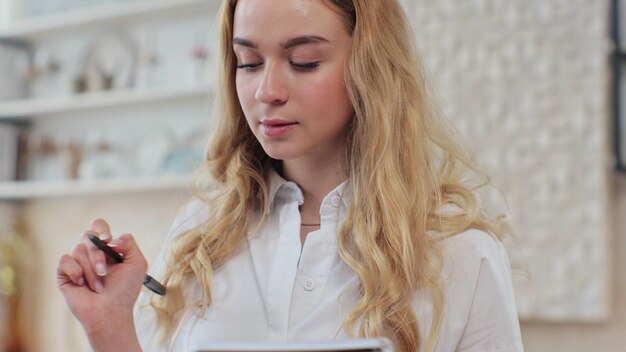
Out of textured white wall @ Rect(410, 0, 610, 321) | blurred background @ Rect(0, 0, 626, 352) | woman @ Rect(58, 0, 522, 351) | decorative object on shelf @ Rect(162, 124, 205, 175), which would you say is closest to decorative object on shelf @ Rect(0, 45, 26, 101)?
blurred background @ Rect(0, 0, 626, 352)

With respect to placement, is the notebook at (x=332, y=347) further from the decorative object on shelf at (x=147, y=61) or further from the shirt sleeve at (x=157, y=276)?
the decorative object on shelf at (x=147, y=61)

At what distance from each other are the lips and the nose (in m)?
0.03

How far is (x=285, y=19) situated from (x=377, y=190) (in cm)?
33

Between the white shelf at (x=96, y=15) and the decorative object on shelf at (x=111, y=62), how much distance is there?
0.30 ft

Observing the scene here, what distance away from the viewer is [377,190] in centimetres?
150

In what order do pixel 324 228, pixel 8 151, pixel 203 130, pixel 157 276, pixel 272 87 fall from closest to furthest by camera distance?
pixel 272 87 → pixel 324 228 → pixel 157 276 → pixel 203 130 → pixel 8 151

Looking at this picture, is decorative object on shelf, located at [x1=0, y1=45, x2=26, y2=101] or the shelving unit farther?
decorative object on shelf, located at [x1=0, y1=45, x2=26, y2=101]

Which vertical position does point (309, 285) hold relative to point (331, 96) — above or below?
below

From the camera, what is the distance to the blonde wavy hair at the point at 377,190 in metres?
1.45

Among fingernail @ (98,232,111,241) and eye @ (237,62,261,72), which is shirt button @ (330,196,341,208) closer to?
eye @ (237,62,261,72)

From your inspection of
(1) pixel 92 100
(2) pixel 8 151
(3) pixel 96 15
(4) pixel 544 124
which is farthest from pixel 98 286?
(2) pixel 8 151

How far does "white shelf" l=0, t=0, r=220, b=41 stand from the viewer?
3.48 meters

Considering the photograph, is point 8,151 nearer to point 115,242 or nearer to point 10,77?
point 10,77

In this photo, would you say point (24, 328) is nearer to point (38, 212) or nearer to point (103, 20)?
point (38, 212)
